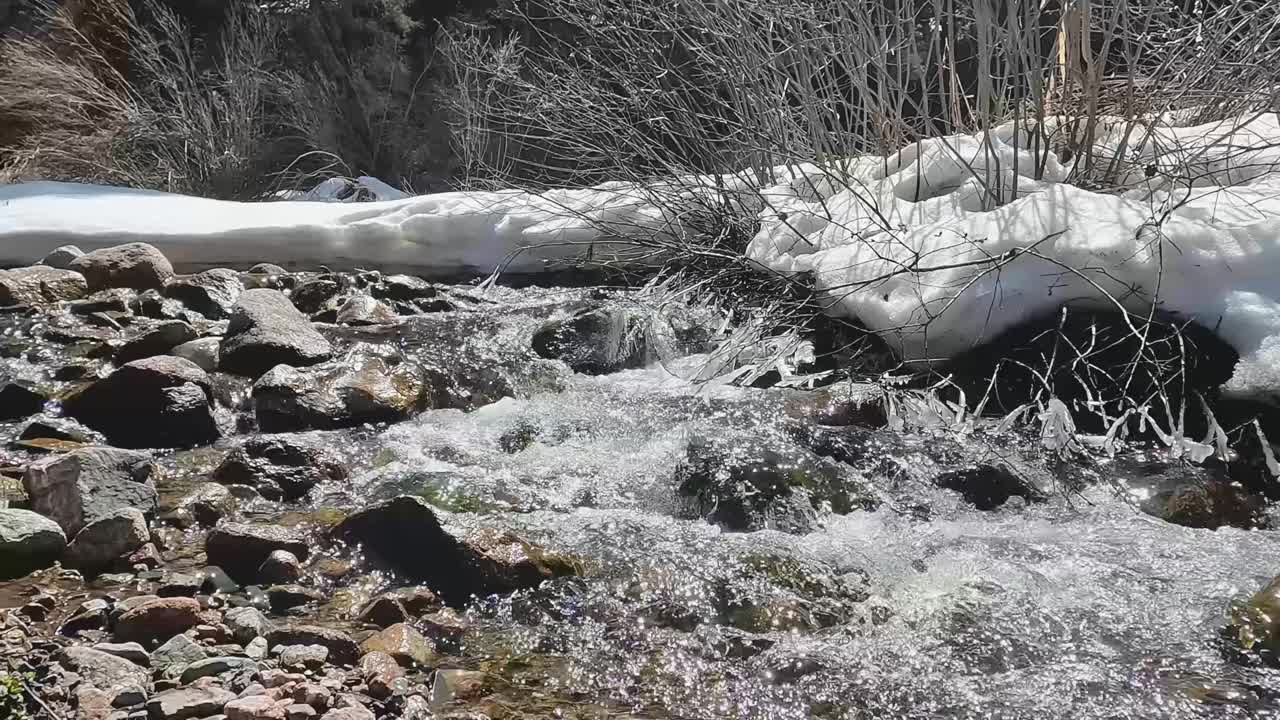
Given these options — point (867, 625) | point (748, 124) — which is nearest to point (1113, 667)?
point (867, 625)

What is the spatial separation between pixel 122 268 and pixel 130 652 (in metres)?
3.75

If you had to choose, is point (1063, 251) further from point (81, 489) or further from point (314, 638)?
point (81, 489)

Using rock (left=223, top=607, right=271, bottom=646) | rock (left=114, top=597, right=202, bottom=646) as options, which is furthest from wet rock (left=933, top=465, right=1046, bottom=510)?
rock (left=114, top=597, right=202, bottom=646)

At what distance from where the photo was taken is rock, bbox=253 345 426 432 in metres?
3.76

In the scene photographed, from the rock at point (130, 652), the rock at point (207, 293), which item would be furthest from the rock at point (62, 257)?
the rock at point (130, 652)

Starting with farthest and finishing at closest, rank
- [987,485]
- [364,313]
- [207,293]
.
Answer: [207,293] → [364,313] → [987,485]

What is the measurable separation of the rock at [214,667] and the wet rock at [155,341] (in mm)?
2548

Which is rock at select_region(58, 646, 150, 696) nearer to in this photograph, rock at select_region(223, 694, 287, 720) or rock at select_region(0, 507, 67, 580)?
rock at select_region(223, 694, 287, 720)

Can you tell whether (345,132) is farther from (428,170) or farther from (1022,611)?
(1022,611)

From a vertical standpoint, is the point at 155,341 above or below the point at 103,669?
above

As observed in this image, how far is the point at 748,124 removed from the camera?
479 centimetres

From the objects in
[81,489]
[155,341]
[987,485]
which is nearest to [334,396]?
[155,341]

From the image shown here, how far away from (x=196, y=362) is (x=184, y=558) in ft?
5.58

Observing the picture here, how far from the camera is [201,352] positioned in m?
4.20
